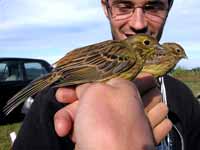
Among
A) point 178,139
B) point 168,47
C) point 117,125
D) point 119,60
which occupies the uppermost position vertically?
point 117,125

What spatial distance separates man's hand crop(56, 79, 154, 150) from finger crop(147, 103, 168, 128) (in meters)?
0.47

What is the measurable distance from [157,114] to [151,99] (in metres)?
0.13

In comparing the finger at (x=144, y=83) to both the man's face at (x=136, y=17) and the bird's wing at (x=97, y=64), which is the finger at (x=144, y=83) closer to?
the bird's wing at (x=97, y=64)

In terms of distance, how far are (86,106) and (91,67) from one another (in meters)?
1.09

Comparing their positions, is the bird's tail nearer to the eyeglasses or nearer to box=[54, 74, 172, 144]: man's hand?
box=[54, 74, 172, 144]: man's hand

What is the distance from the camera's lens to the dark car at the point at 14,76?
17.7 meters

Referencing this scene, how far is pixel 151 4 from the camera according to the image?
178 inches

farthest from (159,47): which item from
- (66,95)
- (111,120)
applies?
(111,120)

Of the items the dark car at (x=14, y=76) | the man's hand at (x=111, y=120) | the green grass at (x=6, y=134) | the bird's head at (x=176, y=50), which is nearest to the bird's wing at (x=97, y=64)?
the man's hand at (x=111, y=120)

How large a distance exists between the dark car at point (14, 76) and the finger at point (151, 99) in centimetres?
1463

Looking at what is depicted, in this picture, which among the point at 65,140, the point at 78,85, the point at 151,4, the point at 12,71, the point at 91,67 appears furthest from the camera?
the point at 12,71

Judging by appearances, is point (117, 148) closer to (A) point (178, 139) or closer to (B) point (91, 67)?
(B) point (91, 67)

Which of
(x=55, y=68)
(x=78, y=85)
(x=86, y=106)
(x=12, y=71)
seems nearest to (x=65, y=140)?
(x=55, y=68)

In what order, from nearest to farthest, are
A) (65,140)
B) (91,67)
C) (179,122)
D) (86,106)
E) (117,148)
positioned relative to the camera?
(117,148) → (86,106) → (91,67) → (65,140) → (179,122)
